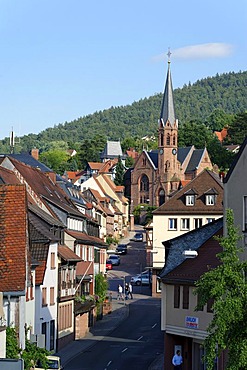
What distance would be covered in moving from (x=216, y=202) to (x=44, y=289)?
3638 centimetres

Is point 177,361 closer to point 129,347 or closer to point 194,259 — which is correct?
point 194,259

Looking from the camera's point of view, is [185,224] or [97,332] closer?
[97,332]

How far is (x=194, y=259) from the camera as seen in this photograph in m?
40.4

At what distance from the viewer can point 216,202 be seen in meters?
81.1

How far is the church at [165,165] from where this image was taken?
168m

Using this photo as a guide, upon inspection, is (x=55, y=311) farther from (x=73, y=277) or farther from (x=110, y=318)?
(x=110, y=318)

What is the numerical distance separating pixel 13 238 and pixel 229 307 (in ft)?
35.0

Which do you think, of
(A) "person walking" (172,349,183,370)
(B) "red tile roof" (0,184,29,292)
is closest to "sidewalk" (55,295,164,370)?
(A) "person walking" (172,349,183,370)

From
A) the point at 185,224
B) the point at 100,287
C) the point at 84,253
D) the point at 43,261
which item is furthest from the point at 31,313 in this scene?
the point at 185,224

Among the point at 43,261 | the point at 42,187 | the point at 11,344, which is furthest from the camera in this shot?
the point at 42,187

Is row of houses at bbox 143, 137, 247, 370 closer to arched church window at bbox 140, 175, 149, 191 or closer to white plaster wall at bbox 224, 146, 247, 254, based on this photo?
white plaster wall at bbox 224, 146, 247, 254

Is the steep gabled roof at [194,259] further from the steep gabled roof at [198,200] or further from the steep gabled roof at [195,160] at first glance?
the steep gabled roof at [195,160]

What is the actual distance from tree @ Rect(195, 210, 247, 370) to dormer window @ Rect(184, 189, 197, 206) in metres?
57.4

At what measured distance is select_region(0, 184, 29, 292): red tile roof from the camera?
99.7ft
